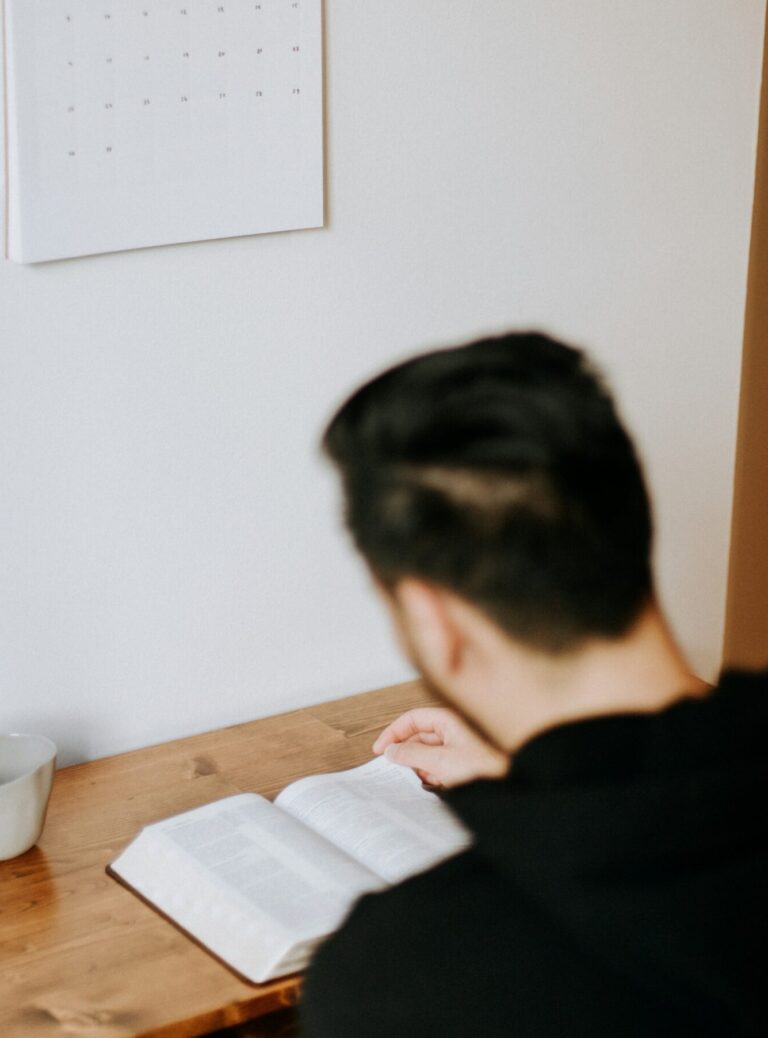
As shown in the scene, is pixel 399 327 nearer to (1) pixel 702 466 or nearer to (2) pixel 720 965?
(1) pixel 702 466

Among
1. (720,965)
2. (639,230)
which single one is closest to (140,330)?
(639,230)

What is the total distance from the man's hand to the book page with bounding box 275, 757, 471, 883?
3cm

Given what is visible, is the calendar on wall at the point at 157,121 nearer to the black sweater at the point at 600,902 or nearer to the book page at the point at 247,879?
the book page at the point at 247,879

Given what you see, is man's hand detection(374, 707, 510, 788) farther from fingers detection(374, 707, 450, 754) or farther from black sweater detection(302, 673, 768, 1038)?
black sweater detection(302, 673, 768, 1038)

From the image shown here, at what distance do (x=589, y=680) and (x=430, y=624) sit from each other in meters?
0.10

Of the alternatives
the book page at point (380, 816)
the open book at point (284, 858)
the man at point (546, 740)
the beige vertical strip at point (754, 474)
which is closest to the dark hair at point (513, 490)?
the man at point (546, 740)

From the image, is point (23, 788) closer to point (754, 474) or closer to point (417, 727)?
point (417, 727)

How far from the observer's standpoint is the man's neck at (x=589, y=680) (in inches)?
29.1

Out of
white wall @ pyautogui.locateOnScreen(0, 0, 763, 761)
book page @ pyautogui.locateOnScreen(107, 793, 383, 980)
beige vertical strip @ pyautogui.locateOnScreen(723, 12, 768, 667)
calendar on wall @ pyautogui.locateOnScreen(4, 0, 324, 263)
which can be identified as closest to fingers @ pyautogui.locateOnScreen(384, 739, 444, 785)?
book page @ pyautogui.locateOnScreen(107, 793, 383, 980)

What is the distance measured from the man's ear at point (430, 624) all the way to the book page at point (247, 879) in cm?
42

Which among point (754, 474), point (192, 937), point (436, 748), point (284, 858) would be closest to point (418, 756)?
point (436, 748)

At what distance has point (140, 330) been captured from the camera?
4.64 ft

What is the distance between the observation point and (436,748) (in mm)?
1384

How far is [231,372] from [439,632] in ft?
2.53
